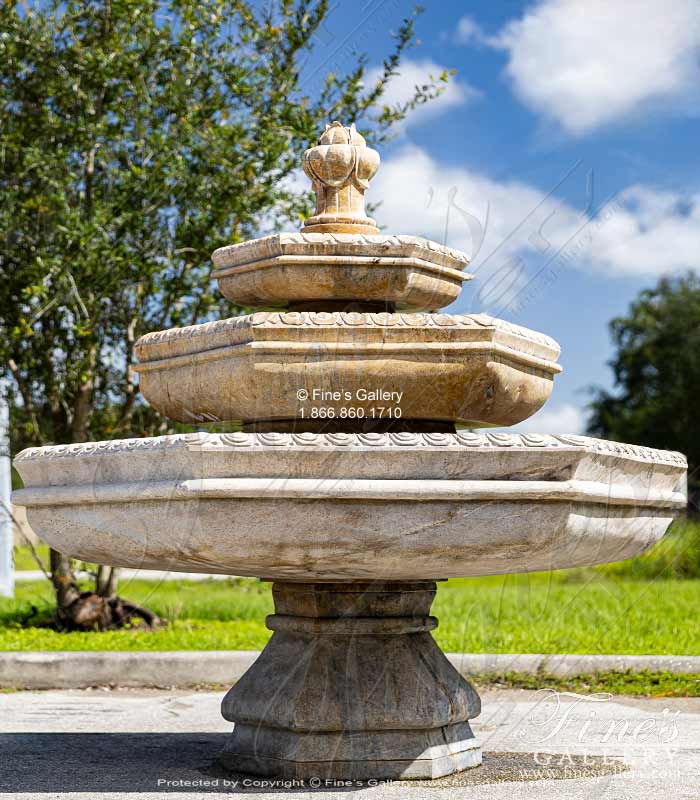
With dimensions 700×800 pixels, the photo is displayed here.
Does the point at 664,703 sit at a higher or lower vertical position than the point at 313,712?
lower

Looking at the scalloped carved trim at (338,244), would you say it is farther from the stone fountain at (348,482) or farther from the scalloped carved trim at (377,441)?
the scalloped carved trim at (377,441)

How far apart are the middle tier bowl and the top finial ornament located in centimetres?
65

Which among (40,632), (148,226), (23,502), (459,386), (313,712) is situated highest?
(148,226)

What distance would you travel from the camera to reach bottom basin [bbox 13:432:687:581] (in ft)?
9.39

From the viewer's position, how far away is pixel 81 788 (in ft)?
10.9

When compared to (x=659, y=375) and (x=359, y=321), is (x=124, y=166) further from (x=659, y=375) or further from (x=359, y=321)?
(x=659, y=375)

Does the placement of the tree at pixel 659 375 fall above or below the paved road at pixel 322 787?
above

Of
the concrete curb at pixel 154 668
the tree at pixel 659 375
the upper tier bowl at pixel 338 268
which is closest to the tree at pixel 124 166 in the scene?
the concrete curb at pixel 154 668

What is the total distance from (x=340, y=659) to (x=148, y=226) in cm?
492

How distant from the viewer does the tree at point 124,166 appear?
7.55m

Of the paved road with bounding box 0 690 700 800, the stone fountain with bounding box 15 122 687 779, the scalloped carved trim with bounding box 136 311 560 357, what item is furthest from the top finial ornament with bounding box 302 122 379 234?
the paved road with bounding box 0 690 700 800

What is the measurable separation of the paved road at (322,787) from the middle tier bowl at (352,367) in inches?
47.3

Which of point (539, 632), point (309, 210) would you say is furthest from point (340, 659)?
point (309, 210)

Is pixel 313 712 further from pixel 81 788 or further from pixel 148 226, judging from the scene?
pixel 148 226
